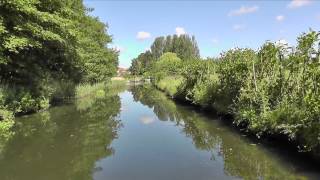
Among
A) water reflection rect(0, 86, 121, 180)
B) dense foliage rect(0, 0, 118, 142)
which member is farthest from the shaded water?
dense foliage rect(0, 0, 118, 142)

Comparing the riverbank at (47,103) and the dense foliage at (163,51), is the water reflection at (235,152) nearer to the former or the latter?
the riverbank at (47,103)

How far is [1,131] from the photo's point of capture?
57.7 feet

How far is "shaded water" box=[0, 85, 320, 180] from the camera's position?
11.3 metres

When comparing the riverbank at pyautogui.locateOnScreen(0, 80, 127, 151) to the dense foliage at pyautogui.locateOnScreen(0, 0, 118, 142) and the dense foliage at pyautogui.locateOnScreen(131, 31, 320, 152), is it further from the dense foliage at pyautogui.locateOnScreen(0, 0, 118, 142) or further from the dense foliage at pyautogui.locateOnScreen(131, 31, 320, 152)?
the dense foliage at pyautogui.locateOnScreen(131, 31, 320, 152)

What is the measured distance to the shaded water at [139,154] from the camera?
1128 centimetres

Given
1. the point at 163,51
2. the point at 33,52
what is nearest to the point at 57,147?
the point at 33,52

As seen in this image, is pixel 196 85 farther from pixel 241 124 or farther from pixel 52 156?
pixel 52 156

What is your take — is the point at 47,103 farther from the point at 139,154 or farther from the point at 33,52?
the point at 139,154

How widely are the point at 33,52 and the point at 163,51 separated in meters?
105

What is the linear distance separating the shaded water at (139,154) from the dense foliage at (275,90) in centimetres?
76

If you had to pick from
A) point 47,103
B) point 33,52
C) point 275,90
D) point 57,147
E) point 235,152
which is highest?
point 33,52

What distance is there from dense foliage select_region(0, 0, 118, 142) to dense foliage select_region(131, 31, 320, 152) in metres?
9.92

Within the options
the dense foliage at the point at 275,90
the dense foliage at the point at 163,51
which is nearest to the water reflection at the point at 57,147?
the dense foliage at the point at 275,90

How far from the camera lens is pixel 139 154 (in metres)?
14.0
